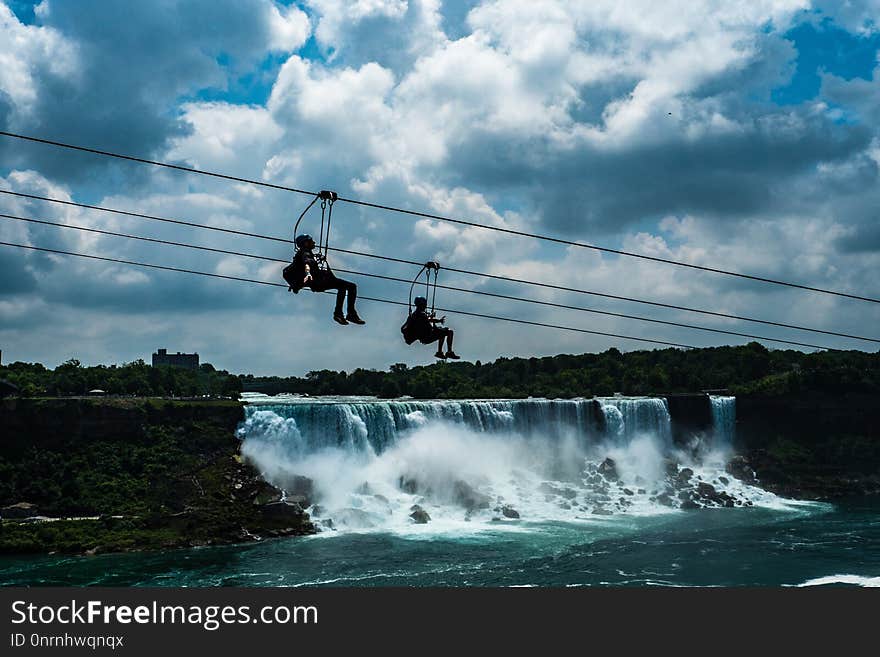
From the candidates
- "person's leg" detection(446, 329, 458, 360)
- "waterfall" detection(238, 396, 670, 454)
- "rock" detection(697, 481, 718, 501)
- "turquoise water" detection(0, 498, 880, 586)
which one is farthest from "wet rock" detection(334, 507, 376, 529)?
"person's leg" detection(446, 329, 458, 360)

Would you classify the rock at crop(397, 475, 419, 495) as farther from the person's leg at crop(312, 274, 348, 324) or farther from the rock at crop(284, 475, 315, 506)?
the person's leg at crop(312, 274, 348, 324)

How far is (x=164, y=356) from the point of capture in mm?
117938

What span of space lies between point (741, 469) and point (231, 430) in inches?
1523

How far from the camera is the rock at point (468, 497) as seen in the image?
151 feet

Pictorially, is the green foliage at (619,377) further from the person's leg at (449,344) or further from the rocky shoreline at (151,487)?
the person's leg at (449,344)

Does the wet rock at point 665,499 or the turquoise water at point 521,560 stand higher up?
the wet rock at point 665,499

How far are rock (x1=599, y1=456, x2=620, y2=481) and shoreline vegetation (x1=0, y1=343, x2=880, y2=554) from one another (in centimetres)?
962

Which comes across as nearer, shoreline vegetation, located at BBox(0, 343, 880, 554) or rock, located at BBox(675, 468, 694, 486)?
shoreline vegetation, located at BBox(0, 343, 880, 554)

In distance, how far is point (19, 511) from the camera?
127 ft

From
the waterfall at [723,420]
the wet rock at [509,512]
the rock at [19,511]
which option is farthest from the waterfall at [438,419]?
the rock at [19,511]

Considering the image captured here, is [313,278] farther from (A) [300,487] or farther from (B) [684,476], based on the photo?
(B) [684,476]

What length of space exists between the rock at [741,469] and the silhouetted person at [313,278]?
5268 cm

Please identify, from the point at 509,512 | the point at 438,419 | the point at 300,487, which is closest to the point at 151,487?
the point at 300,487

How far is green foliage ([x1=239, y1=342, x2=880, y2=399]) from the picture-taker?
66.8 metres
